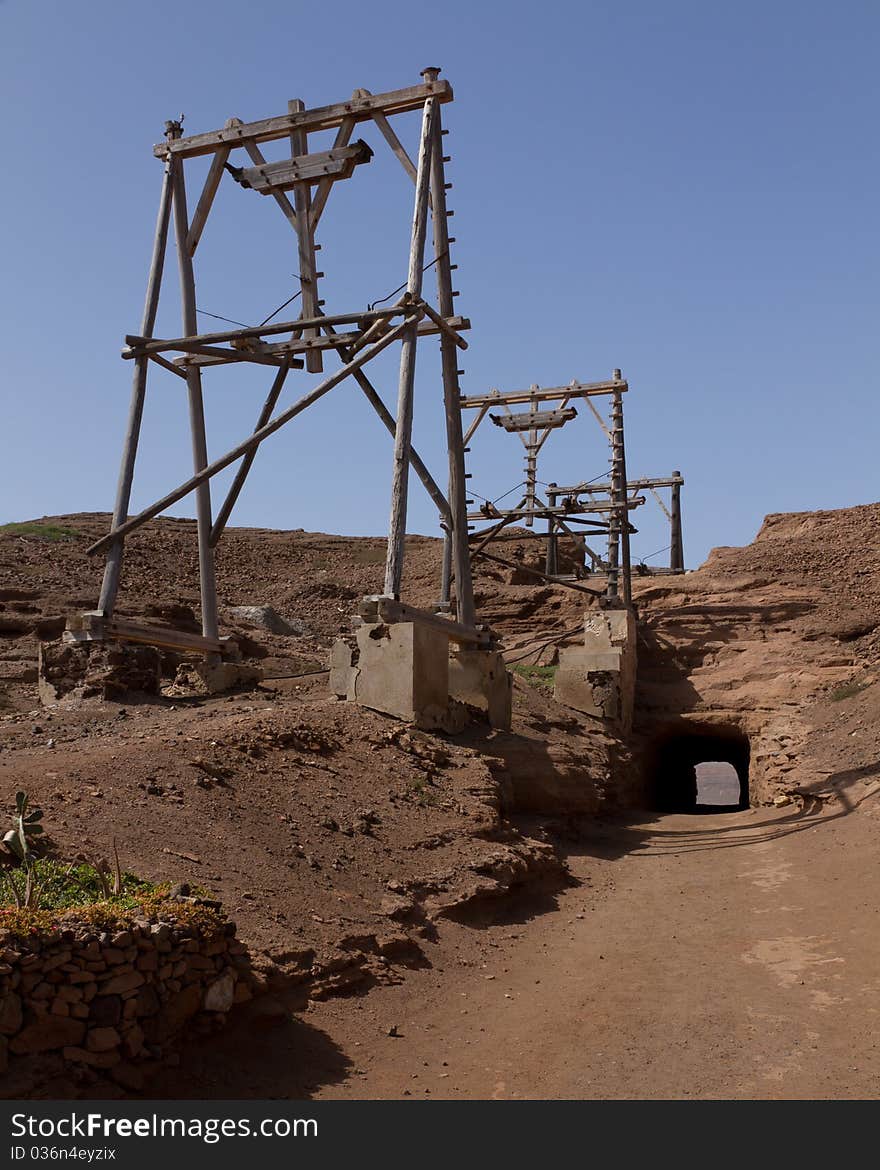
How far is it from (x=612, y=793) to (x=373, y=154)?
828 cm

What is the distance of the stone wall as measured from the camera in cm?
488

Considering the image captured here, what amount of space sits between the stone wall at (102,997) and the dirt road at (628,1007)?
266 mm

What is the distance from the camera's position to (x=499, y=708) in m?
13.1

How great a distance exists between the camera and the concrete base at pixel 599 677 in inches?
642

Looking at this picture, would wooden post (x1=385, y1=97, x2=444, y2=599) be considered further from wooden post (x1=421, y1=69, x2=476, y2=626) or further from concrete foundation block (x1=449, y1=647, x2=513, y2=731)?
concrete foundation block (x1=449, y1=647, x2=513, y2=731)

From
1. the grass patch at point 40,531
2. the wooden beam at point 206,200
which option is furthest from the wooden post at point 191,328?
the grass patch at point 40,531

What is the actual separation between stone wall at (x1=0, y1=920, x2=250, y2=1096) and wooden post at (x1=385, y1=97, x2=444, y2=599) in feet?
19.3

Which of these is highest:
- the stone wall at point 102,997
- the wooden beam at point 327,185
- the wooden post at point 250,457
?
the wooden beam at point 327,185

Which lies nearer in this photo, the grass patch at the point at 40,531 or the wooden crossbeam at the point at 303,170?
the wooden crossbeam at the point at 303,170

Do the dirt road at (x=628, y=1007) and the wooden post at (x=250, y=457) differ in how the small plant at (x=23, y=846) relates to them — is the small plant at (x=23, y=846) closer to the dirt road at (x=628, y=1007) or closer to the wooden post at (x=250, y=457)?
the dirt road at (x=628, y=1007)

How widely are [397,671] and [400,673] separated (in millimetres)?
40

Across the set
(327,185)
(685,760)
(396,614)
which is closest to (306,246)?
(327,185)
